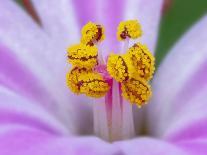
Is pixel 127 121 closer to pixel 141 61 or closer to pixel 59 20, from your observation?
pixel 141 61

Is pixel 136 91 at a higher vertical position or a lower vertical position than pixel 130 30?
lower

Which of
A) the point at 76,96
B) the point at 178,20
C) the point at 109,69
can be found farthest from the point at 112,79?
the point at 178,20

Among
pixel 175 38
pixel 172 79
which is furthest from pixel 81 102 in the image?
pixel 175 38

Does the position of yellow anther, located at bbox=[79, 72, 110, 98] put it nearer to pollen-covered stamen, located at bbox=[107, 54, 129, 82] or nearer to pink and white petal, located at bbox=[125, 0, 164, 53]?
pollen-covered stamen, located at bbox=[107, 54, 129, 82]

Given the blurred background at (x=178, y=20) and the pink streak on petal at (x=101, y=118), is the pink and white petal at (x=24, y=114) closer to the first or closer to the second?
the pink streak on petal at (x=101, y=118)

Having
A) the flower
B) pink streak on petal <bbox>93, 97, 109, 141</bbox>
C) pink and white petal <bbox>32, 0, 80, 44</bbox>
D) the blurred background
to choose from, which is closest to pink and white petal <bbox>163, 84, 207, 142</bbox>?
the flower

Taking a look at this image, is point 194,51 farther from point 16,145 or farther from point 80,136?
point 16,145

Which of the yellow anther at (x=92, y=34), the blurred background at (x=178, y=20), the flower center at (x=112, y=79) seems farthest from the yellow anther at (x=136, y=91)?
the blurred background at (x=178, y=20)
